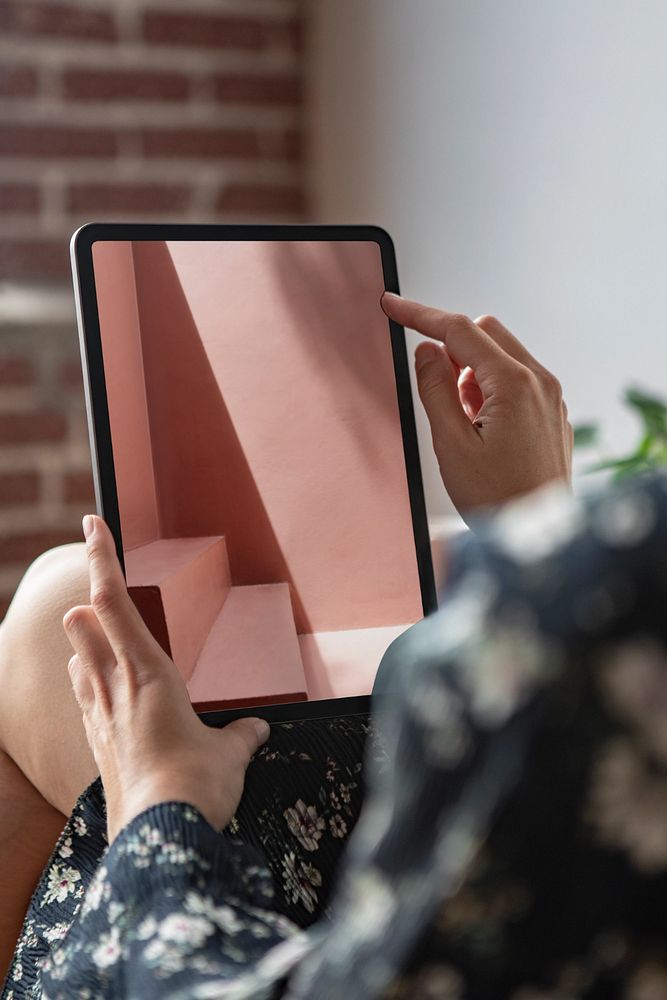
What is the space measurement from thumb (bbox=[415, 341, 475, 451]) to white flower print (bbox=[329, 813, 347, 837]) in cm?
24

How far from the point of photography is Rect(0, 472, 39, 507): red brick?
1.63 metres

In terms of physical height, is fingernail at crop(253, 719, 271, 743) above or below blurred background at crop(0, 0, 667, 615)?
below

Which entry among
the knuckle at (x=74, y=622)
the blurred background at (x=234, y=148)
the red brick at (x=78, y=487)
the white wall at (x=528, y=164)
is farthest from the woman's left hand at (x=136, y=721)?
the red brick at (x=78, y=487)

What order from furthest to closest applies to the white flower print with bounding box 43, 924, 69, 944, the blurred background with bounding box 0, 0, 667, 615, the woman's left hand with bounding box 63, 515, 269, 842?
the blurred background with bounding box 0, 0, 667, 615
the white flower print with bounding box 43, 924, 69, 944
the woman's left hand with bounding box 63, 515, 269, 842

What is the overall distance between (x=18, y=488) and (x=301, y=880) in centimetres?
122

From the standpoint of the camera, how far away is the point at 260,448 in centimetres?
61

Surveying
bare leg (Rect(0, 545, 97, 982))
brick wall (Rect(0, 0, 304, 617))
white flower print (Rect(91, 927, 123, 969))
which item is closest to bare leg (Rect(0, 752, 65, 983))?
bare leg (Rect(0, 545, 97, 982))

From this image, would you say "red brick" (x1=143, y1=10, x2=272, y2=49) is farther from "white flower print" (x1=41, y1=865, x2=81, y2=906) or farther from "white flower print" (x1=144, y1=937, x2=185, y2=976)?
"white flower print" (x1=144, y1=937, x2=185, y2=976)

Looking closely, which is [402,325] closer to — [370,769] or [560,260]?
[370,769]

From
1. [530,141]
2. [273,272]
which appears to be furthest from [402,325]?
[530,141]

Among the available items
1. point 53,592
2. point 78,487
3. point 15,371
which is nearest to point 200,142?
point 15,371

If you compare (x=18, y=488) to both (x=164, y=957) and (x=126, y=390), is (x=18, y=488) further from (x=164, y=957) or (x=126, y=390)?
(x=164, y=957)

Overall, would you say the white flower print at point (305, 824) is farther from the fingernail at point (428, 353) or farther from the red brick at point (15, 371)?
the red brick at point (15, 371)

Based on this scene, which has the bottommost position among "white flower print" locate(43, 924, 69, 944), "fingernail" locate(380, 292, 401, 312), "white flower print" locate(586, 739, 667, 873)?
"white flower print" locate(43, 924, 69, 944)
